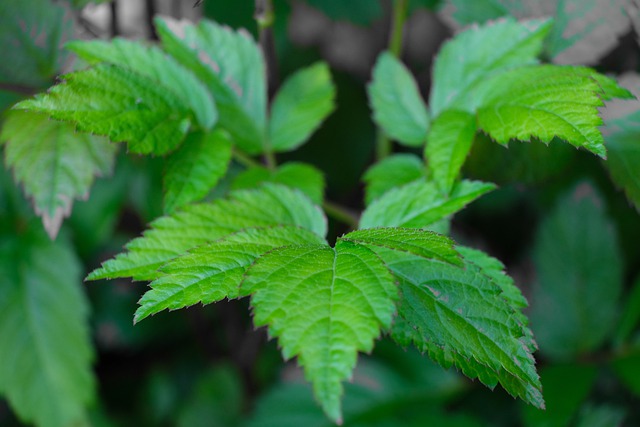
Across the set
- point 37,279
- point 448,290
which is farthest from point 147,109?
point 37,279

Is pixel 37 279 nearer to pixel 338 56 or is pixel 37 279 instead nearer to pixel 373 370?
pixel 373 370

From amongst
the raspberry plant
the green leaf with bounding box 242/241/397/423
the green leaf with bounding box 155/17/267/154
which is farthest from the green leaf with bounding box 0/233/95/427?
the green leaf with bounding box 242/241/397/423

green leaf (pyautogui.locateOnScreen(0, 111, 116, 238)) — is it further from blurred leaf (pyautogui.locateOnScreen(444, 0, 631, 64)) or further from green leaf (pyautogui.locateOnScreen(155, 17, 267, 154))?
blurred leaf (pyautogui.locateOnScreen(444, 0, 631, 64))

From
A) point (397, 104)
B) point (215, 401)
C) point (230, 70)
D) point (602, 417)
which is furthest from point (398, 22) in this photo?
point (215, 401)

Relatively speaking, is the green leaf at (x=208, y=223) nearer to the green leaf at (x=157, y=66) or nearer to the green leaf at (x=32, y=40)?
the green leaf at (x=157, y=66)

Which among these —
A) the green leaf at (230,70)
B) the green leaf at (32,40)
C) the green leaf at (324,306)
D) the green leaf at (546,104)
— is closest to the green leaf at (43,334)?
the green leaf at (32,40)

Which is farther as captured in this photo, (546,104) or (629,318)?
(629,318)

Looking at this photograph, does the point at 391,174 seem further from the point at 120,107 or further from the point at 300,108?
the point at 120,107

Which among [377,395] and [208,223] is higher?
[208,223]
